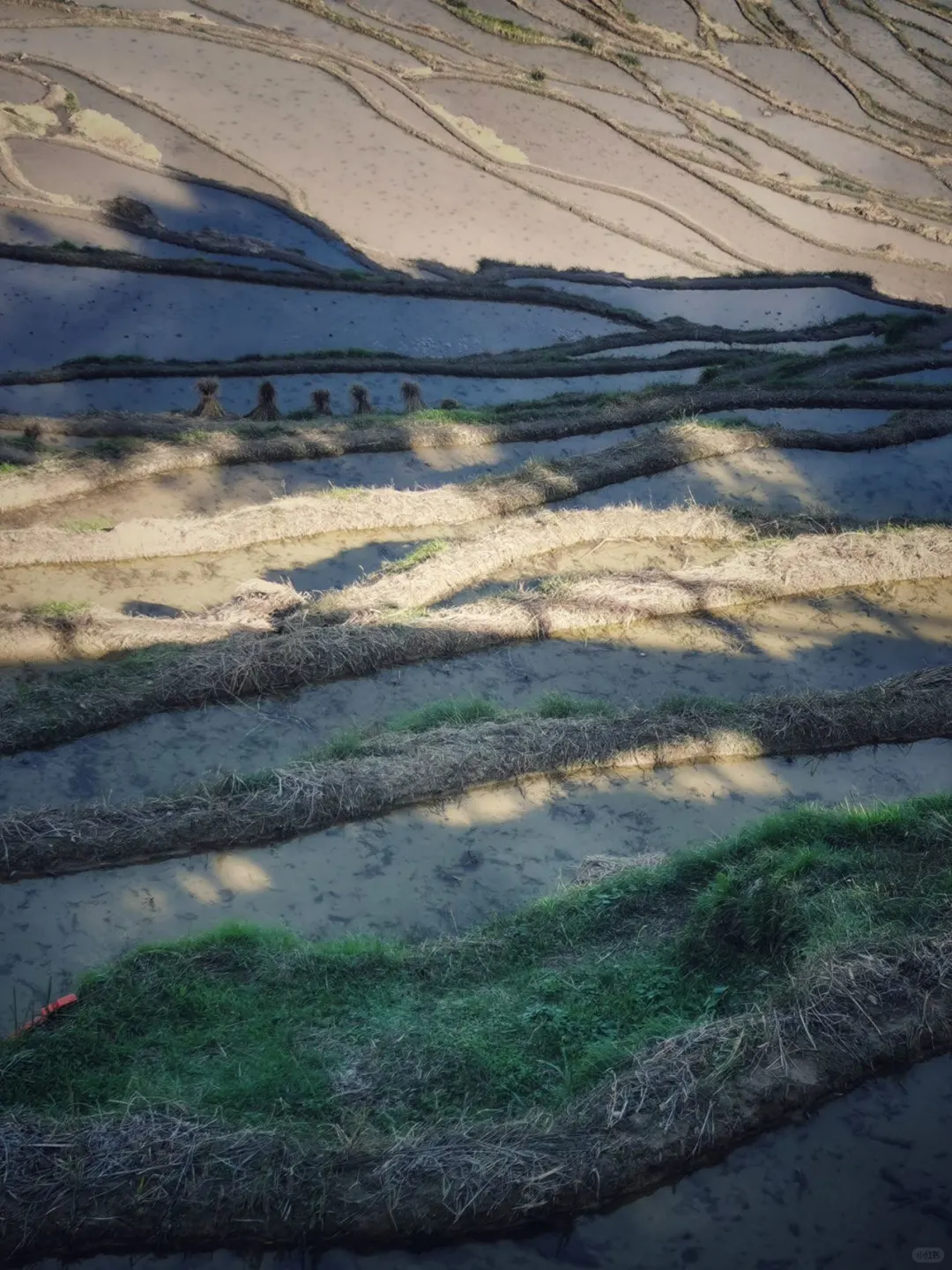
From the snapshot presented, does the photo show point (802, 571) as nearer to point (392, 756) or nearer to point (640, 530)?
point (640, 530)

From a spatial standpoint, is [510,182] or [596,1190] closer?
[596,1190]

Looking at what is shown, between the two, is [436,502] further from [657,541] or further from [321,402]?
[321,402]

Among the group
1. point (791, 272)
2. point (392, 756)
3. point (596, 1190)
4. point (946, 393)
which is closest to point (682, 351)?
point (946, 393)

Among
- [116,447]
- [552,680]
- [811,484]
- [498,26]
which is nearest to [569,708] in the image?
[552,680]

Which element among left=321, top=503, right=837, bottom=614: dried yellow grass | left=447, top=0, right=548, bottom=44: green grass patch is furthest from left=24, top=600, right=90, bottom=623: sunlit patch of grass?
left=447, top=0, right=548, bottom=44: green grass patch

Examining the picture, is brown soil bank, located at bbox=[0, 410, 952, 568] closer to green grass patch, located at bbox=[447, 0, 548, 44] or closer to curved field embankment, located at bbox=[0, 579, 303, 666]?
curved field embankment, located at bbox=[0, 579, 303, 666]
